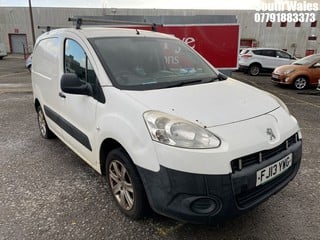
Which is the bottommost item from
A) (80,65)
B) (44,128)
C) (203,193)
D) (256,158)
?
(44,128)

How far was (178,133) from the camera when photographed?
2.04 metres

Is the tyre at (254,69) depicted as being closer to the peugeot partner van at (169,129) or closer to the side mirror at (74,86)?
the peugeot partner van at (169,129)

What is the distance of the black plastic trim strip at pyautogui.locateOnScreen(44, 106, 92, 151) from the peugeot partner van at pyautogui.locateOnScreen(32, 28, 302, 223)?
0.05 feet

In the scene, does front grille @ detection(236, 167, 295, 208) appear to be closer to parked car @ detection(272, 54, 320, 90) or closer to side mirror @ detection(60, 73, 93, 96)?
side mirror @ detection(60, 73, 93, 96)

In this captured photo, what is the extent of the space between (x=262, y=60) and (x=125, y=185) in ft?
47.8

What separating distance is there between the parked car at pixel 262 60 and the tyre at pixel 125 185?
14.2 metres

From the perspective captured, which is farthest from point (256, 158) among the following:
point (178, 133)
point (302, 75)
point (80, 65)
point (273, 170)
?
point (302, 75)

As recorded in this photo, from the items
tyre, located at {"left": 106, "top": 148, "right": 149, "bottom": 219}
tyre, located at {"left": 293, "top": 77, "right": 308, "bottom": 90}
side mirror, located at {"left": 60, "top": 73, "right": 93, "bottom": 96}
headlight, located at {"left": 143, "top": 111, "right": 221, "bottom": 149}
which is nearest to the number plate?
headlight, located at {"left": 143, "top": 111, "right": 221, "bottom": 149}

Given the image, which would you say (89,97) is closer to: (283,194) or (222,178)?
(222,178)

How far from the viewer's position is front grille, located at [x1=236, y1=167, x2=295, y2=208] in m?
2.08

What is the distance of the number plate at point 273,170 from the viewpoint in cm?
211

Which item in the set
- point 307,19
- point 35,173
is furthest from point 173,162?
point 307,19

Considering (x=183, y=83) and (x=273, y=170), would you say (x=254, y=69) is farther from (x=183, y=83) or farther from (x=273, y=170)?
(x=273, y=170)

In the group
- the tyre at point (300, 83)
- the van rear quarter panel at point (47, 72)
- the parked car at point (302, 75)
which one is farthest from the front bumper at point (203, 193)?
the tyre at point (300, 83)
